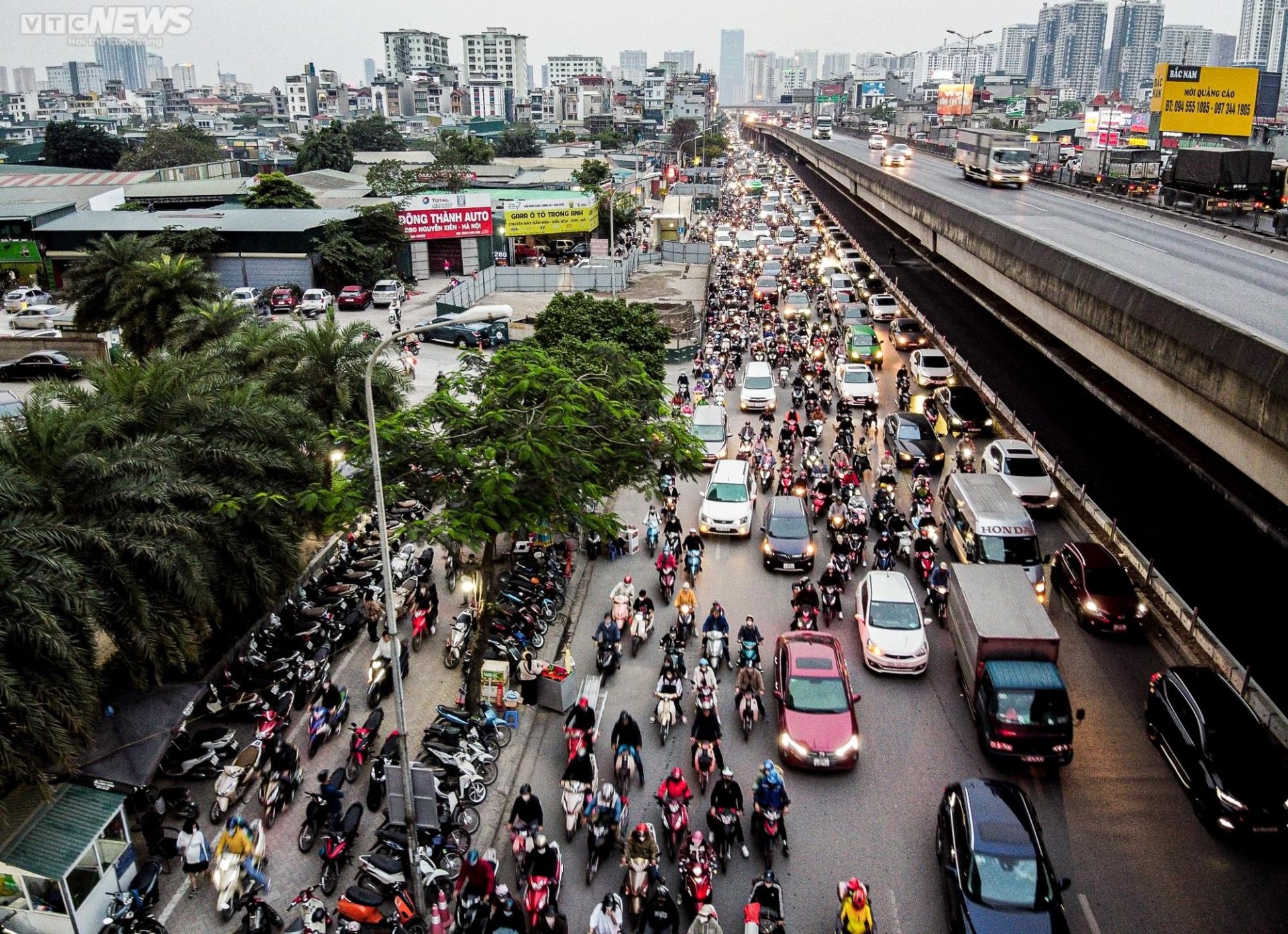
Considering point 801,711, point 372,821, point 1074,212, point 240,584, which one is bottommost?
point 372,821

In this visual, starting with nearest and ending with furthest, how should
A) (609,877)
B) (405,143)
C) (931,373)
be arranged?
1. (609,877)
2. (931,373)
3. (405,143)

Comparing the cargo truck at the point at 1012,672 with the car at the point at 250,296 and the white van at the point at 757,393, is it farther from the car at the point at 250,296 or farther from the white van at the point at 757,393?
the car at the point at 250,296

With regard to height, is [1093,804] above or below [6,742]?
below

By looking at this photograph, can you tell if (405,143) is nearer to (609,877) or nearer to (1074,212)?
(1074,212)

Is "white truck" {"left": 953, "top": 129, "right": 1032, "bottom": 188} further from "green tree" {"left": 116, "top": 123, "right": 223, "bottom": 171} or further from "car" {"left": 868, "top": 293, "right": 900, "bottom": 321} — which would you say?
"green tree" {"left": 116, "top": 123, "right": 223, "bottom": 171}

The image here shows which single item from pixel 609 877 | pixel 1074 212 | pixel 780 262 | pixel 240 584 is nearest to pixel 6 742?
pixel 240 584

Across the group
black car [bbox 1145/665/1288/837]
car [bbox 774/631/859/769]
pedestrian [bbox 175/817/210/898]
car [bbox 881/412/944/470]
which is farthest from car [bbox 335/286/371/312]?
black car [bbox 1145/665/1288/837]

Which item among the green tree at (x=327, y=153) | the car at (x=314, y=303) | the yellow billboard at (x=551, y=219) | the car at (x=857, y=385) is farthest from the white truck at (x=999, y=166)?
the green tree at (x=327, y=153)

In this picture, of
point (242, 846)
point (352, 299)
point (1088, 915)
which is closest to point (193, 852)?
point (242, 846)
